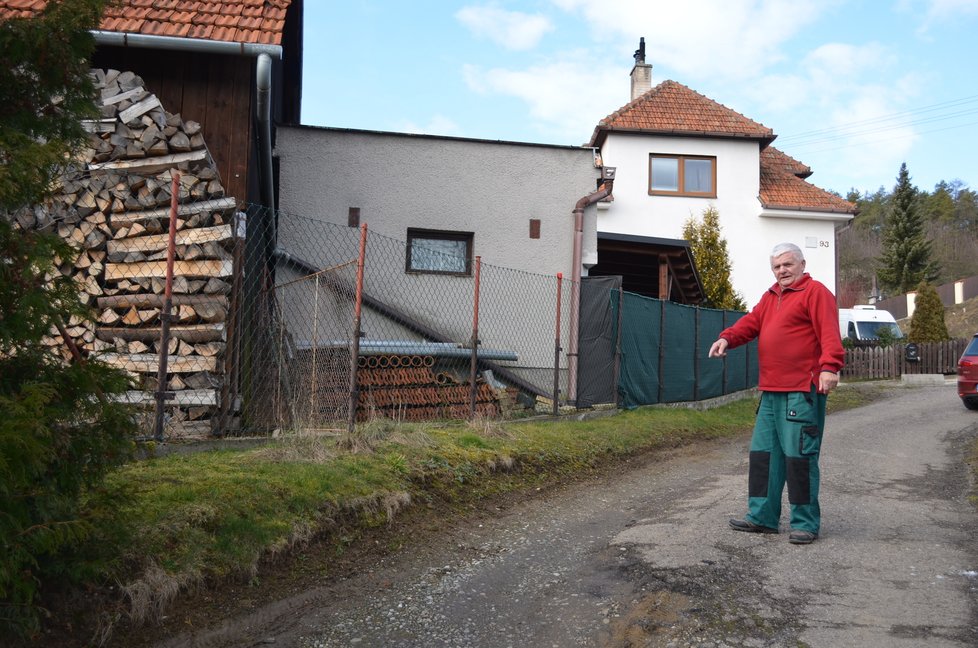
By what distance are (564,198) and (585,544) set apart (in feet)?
28.3

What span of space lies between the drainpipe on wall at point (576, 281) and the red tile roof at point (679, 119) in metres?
12.3

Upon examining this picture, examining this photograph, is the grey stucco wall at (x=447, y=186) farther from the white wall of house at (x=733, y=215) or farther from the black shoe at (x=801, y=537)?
the white wall of house at (x=733, y=215)

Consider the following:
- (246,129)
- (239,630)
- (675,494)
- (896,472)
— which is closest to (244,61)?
(246,129)

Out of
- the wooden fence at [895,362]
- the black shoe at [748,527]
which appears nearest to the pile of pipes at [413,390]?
the black shoe at [748,527]

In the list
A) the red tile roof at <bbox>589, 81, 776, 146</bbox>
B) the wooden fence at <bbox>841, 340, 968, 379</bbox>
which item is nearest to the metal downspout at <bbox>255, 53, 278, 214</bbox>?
the red tile roof at <bbox>589, 81, 776, 146</bbox>

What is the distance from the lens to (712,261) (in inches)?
918

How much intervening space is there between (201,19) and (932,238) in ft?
201

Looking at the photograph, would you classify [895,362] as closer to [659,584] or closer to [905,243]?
[905,243]

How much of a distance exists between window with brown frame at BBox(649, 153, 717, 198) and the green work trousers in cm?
2085

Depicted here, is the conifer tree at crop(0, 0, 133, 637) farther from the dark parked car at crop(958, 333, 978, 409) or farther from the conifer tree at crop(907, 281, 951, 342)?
the conifer tree at crop(907, 281, 951, 342)

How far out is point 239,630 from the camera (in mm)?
3811

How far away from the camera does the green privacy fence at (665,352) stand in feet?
39.2

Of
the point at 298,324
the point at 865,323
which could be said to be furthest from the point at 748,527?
the point at 865,323

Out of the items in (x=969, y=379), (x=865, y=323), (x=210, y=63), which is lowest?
(x=969, y=379)
